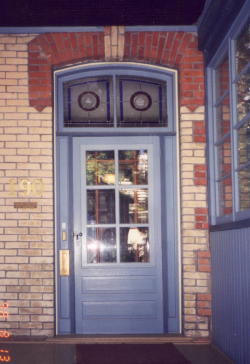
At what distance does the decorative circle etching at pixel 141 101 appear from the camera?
5.70m

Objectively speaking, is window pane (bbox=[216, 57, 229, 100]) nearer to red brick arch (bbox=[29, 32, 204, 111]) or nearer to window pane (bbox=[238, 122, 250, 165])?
red brick arch (bbox=[29, 32, 204, 111])

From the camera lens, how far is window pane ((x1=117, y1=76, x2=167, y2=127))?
223 inches

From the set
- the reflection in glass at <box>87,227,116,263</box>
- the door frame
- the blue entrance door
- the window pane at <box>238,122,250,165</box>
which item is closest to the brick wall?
the door frame

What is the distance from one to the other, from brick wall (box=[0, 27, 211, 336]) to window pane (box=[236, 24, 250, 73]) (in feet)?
3.24

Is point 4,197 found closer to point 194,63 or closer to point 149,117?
point 149,117

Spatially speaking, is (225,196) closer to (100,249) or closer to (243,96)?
(243,96)

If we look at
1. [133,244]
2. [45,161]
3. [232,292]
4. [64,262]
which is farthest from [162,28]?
[232,292]

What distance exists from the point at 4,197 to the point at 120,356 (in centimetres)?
207

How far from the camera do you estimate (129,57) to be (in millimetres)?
5547

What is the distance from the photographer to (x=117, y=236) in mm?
5562

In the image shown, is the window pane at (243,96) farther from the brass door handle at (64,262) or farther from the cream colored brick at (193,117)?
the brass door handle at (64,262)

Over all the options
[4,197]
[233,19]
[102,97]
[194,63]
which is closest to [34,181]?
[4,197]

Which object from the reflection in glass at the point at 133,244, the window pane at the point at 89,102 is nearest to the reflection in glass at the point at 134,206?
the reflection in glass at the point at 133,244

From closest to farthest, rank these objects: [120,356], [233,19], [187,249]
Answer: [233,19] < [120,356] < [187,249]
